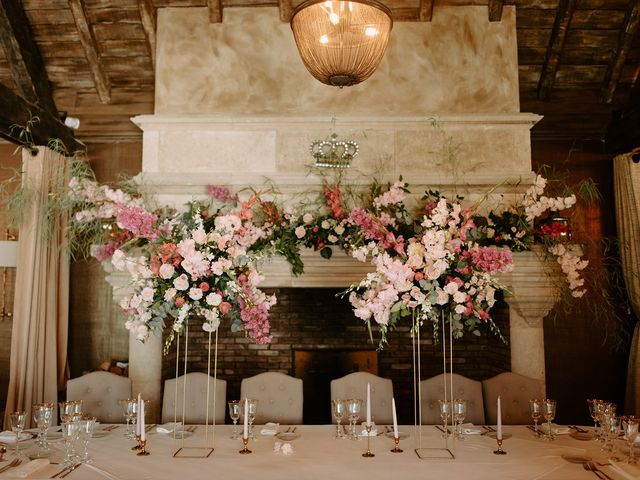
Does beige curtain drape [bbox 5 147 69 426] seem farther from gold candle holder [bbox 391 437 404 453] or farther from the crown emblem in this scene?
gold candle holder [bbox 391 437 404 453]

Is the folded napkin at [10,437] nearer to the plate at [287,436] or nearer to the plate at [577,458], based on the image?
the plate at [287,436]

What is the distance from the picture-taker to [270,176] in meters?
5.01

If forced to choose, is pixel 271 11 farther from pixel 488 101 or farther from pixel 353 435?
pixel 353 435

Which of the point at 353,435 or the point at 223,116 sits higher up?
the point at 223,116

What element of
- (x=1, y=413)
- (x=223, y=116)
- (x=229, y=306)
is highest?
(x=223, y=116)

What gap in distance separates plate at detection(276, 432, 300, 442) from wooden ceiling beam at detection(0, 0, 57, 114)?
162 inches

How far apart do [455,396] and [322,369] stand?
1.80m

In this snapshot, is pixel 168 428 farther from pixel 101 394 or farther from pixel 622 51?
pixel 622 51

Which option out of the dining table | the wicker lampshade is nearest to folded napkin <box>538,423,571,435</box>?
the dining table

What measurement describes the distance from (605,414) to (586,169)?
3798 millimetres

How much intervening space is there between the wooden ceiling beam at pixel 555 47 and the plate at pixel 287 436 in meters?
4.39

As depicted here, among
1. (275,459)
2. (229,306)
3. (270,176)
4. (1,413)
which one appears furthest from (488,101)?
(1,413)

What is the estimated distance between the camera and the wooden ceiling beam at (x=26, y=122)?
15.0ft

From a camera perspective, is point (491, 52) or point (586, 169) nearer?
point (491, 52)
